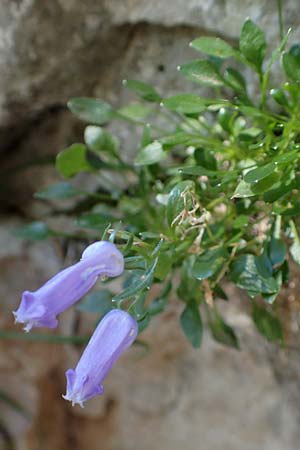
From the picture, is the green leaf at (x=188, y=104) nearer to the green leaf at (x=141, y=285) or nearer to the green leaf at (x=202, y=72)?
the green leaf at (x=202, y=72)

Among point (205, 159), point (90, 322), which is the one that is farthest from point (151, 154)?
point (90, 322)

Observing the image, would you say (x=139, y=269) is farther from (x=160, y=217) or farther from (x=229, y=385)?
(x=229, y=385)

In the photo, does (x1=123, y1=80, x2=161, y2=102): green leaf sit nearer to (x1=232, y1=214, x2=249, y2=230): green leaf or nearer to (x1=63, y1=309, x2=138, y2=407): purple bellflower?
(x1=232, y1=214, x2=249, y2=230): green leaf

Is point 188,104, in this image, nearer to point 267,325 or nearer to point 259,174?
point 259,174

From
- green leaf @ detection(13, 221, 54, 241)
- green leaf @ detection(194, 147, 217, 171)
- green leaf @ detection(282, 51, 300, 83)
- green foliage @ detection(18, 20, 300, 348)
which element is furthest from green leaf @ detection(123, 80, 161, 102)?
green leaf @ detection(13, 221, 54, 241)

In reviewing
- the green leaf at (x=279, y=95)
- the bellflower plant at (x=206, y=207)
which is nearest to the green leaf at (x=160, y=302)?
the bellflower plant at (x=206, y=207)

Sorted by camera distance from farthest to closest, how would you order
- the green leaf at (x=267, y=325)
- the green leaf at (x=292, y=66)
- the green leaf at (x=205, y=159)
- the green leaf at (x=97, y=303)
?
the green leaf at (x=97, y=303)
the green leaf at (x=267, y=325)
the green leaf at (x=205, y=159)
the green leaf at (x=292, y=66)
